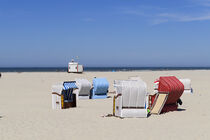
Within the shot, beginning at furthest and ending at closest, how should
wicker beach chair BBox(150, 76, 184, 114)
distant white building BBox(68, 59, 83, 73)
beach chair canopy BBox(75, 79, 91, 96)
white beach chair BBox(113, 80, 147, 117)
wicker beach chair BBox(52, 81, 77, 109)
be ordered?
distant white building BBox(68, 59, 83, 73) → beach chair canopy BBox(75, 79, 91, 96) → wicker beach chair BBox(52, 81, 77, 109) → wicker beach chair BBox(150, 76, 184, 114) → white beach chair BBox(113, 80, 147, 117)

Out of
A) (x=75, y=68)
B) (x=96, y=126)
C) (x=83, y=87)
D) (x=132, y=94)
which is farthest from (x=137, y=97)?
(x=75, y=68)

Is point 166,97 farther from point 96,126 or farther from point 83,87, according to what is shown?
point 83,87

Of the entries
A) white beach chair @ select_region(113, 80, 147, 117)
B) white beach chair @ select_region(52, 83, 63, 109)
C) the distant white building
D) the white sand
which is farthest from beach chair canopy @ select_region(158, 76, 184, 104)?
the distant white building

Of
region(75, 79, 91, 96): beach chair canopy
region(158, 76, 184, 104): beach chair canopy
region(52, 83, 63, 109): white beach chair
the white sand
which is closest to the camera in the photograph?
the white sand

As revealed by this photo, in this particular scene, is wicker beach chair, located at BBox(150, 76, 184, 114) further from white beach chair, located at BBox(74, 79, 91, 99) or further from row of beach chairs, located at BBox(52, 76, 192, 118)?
white beach chair, located at BBox(74, 79, 91, 99)

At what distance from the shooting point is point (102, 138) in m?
10.2

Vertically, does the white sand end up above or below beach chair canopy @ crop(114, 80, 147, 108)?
below

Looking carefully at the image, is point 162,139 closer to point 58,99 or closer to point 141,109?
point 141,109

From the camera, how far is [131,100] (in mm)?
14266

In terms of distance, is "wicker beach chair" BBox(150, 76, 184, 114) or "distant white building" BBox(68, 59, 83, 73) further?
"distant white building" BBox(68, 59, 83, 73)

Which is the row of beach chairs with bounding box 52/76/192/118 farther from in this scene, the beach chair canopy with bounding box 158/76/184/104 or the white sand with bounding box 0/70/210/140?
the white sand with bounding box 0/70/210/140

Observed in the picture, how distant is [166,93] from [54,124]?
6240 mm

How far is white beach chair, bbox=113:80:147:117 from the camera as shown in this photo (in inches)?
559

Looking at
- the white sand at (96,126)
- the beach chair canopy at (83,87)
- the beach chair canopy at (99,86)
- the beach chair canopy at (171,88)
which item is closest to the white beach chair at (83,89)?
the beach chair canopy at (83,87)
